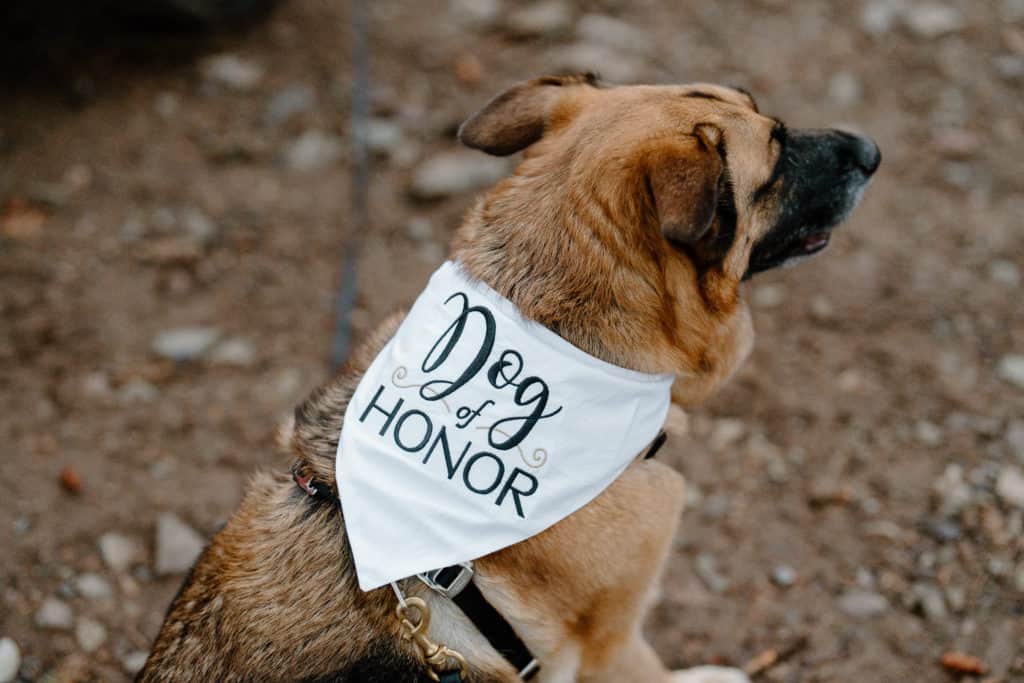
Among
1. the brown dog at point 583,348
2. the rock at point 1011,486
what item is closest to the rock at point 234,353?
the brown dog at point 583,348

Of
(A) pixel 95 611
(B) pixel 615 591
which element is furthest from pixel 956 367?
(A) pixel 95 611

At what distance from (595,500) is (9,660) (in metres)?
2.56

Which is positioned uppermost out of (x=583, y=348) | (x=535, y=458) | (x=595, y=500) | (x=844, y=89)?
(x=844, y=89)

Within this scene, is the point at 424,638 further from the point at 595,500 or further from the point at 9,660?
the point at 9,660

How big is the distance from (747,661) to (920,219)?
9.06ft

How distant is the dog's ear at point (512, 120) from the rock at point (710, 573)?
203cm

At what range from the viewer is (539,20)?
19.8 ft

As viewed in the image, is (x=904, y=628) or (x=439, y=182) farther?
(x=439, y=182)

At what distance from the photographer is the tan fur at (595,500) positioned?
101 inches

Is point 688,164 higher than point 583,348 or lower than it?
higher

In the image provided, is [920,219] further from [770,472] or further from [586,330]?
[586,330]

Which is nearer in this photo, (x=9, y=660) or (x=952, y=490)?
(x=9, y=660)

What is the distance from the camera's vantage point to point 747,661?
3.61 meters

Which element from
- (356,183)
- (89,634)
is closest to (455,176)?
(356,183)
